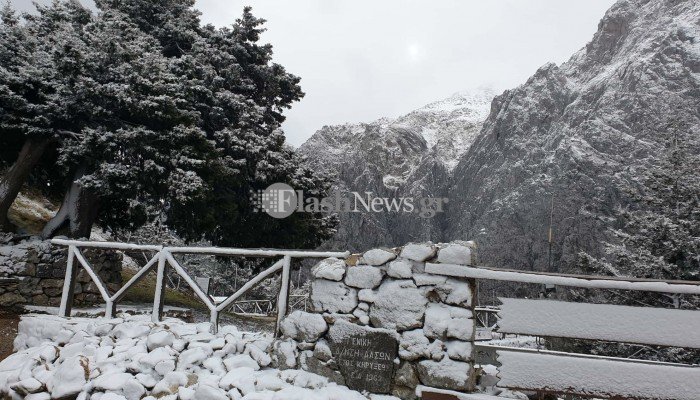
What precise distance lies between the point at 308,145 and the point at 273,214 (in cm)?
7194

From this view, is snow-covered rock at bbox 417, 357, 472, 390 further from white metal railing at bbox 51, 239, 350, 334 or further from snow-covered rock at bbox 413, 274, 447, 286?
white metal railing at bbox 51, 239, 350, 334

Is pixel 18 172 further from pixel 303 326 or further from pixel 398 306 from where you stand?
pixel 398 306

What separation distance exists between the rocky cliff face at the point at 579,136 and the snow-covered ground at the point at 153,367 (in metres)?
47.2

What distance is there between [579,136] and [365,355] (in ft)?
199

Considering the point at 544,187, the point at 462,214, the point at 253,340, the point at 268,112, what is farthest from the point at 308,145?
the point at 253,340

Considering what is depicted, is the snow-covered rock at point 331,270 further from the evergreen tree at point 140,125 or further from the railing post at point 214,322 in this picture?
the evergreen tree at point 140,125

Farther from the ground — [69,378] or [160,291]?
[160,291]

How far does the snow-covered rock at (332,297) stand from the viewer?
4941 mm

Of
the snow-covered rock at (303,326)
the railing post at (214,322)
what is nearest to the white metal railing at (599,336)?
the snow-covered rock at (303,326)

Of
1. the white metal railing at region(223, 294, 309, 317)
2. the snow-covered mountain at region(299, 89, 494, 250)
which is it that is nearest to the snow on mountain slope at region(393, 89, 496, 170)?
the snow-covered mountain at region(299, 89, 494, 250)

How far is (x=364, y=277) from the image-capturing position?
4.96m

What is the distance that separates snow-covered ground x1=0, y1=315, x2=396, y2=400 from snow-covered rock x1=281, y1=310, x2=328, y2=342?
337 mm

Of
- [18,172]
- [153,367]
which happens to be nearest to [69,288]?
[153,367]

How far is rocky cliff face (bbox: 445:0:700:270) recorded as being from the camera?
50.3 meters
